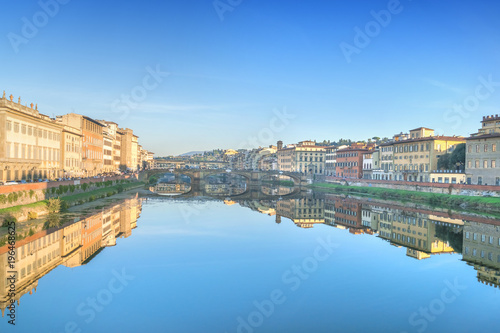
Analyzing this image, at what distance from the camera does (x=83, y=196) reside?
39.2 meters

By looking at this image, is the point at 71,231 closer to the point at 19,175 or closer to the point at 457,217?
the point at 19,175

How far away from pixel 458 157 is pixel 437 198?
31.1ft

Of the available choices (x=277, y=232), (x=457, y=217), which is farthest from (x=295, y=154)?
(x=277, y=232)

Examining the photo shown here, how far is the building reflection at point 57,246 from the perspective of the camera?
14809mm

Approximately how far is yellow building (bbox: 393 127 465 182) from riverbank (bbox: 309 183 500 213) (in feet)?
19.3

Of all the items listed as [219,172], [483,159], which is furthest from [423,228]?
[219,172]

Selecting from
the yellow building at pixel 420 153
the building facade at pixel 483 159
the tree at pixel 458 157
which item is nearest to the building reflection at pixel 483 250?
the building facade at pixel 483 159

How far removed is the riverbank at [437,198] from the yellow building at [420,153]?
587cm

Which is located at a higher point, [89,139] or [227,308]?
[89,139]

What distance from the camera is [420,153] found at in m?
57.8

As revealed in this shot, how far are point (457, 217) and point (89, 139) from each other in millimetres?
49598

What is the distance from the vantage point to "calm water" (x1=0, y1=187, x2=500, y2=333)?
11.6 meters

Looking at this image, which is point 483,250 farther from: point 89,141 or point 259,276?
point 89,141

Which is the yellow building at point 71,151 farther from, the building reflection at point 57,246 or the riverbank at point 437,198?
the riverbank at point 437,198
